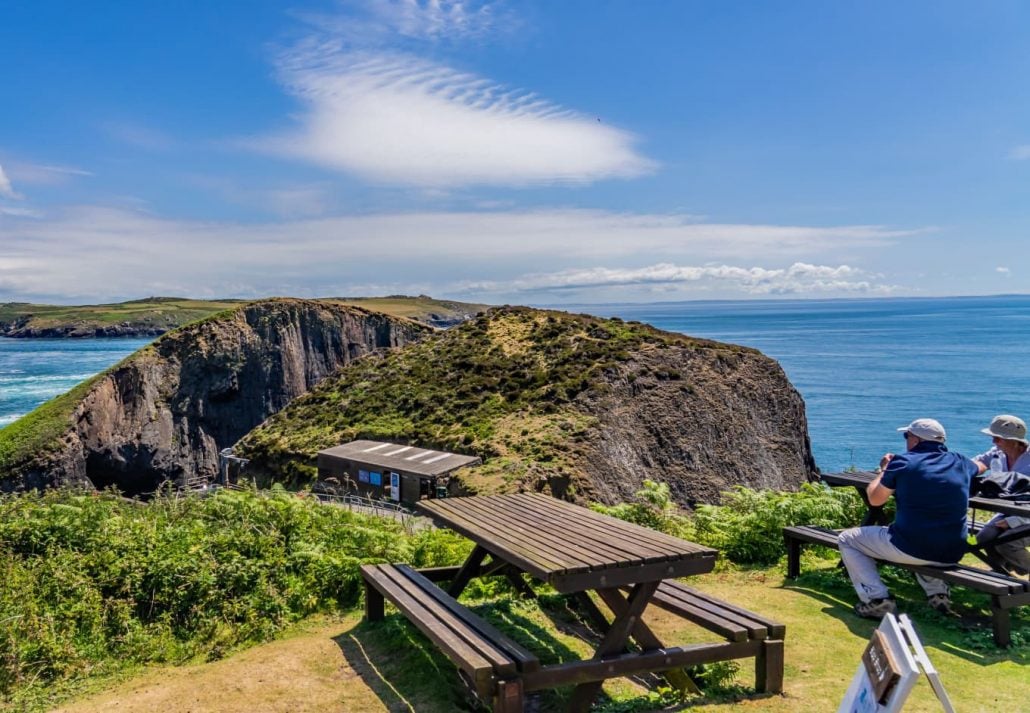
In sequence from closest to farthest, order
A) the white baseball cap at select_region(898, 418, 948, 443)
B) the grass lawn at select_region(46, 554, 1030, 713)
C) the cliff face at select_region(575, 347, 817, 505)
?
the grass lawn at select_region(46, 554, 1030, 713) → the white baseball cap at select_region(898, 418, 948, 443) → the cliff face at select_region(575, 347, 817, 505)

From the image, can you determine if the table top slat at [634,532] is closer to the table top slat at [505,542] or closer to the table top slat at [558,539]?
the table top slat at [558,539]

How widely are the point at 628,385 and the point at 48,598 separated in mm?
35213

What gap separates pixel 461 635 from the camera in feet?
17.1

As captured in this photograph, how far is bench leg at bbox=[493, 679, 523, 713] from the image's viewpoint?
4605 millimetres

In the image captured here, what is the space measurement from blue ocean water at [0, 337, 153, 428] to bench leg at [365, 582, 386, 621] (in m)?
82.2

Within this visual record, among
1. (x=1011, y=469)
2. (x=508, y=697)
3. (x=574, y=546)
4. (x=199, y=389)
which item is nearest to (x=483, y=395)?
(x=1011, y=469)

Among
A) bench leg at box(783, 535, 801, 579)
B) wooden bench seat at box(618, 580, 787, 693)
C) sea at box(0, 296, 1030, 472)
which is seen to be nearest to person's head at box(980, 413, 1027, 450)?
bench leg at box(783, 535, 801, 579)

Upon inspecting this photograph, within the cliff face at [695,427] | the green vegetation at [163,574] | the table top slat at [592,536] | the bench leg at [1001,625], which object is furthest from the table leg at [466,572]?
the cliff face at [695,427]

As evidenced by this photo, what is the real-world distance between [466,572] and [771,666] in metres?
2.83

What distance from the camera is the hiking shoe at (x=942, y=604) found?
6.89 m

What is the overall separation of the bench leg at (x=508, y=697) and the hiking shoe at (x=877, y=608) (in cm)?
383

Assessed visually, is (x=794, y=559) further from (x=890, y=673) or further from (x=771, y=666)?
(x=890, y=673)

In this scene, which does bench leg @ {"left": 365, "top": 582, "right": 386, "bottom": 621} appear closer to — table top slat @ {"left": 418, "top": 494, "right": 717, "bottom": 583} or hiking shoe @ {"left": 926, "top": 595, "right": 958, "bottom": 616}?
table top slat @ {"left": 418, "top": 494, "right": 717, "bottom": 583}

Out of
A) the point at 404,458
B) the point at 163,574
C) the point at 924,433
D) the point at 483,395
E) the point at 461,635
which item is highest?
the point at 924,433
